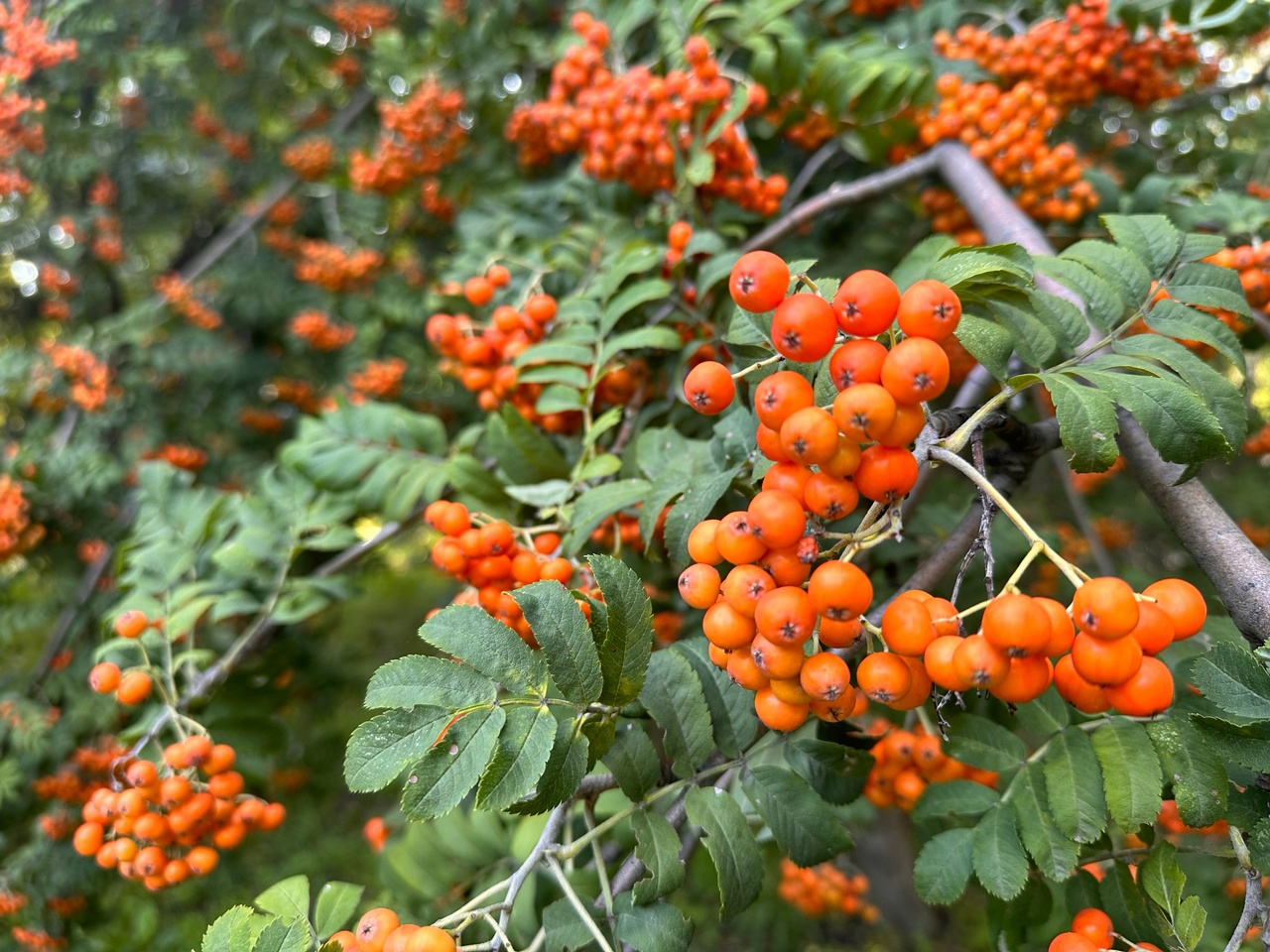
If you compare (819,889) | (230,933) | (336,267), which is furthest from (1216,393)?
(336,267)

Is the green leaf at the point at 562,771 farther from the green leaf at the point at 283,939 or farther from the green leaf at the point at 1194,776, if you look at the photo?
the green leaf at the point at 1194,776

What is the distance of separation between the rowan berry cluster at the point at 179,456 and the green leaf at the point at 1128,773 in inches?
169

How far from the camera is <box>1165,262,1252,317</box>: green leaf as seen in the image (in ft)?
4.91

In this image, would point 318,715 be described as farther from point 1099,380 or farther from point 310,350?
point 1099,380

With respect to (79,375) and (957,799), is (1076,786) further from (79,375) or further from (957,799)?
(79,375)

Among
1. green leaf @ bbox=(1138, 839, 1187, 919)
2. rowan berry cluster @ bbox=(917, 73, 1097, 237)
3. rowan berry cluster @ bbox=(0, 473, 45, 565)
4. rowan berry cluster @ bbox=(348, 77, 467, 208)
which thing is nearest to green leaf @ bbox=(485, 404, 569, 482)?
green leaf @ bbox=(1138, 839, 1187, 919)

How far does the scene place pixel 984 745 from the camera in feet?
5.14

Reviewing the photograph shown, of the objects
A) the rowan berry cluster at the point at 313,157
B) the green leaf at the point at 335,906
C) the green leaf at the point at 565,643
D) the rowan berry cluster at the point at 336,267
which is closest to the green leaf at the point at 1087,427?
the green leaf at the point at 565,643

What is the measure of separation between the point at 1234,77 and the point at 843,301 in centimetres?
375

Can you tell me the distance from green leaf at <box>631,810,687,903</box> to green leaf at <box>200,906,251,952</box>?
671mm

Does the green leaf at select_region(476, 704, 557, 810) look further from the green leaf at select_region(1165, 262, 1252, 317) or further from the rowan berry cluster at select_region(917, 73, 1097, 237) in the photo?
the rowan berry cluster at select_region(917, 73, 1097, 237)

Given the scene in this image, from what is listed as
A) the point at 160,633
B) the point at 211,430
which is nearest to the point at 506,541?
the point at 160,633

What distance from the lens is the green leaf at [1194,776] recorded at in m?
1.18

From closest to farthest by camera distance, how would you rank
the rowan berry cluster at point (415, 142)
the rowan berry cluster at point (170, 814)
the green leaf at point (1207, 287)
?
the green leaf at point (1207, 287)
the rowan berry cluster at point (170, 814)
the rowan berry cluster at point (415, 142)
